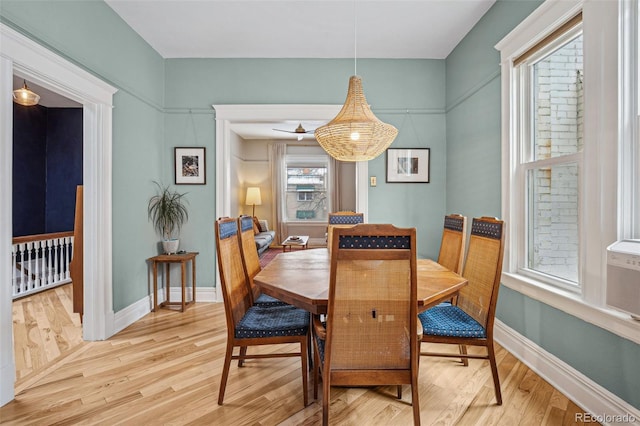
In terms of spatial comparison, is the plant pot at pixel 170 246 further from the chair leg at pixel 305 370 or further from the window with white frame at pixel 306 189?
the window with white frame at pixel 306 189

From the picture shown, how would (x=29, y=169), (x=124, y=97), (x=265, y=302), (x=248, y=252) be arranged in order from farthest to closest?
Answer: (x=29, y=169) < (x=124, y=97) < (x=248, y=252) < (x=265, y=302)

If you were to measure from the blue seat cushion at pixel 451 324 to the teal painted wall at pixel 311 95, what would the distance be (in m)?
1.90

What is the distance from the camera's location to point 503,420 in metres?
1.76

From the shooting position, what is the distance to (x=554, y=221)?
229 cm

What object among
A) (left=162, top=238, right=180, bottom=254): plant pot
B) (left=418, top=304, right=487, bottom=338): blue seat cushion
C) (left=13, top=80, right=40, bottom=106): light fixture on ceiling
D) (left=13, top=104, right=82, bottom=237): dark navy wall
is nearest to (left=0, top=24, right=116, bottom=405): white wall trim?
(left=162, top=238, right=180, bottom=254): plant pot

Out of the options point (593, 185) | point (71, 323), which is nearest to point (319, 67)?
point (593, 185)

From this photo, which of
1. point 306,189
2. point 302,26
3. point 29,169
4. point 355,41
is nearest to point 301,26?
point 302,26

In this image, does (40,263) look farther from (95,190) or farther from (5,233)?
(5,233)

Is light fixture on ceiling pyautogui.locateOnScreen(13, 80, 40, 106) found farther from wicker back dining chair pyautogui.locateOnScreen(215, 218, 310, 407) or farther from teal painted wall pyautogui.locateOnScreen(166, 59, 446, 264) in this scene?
wicker back dining chair pyautogui.locateOnScreen(215, 218, 310, 407)

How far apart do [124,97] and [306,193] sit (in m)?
5.47

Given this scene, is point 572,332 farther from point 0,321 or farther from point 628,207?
point 0,321

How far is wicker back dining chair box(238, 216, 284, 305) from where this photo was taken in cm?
229

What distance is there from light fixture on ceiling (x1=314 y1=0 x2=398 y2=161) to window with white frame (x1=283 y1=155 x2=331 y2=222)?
5.91 m

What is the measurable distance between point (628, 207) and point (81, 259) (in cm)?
399
